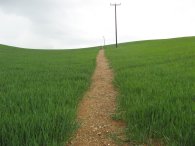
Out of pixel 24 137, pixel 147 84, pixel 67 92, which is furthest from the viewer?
pixel 147 84

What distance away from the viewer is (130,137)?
4.12 meters

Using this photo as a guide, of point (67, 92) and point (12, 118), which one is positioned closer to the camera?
point (12, 118)

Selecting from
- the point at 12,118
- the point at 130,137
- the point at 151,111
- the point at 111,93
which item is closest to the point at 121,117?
the point at 151,111

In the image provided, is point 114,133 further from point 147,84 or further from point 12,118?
point 147,84

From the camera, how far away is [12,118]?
14.0 feet

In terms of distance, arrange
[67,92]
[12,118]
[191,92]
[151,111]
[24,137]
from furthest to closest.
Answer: [67,92]
[191,92]
[151,111]
[12,118]
[24,137]

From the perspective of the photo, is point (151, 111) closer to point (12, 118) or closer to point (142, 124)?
point (142, 124)

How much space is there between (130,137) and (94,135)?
687 mm

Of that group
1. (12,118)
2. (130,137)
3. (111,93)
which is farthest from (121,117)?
(111,93)

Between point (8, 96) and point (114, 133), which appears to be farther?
point (8, 96)

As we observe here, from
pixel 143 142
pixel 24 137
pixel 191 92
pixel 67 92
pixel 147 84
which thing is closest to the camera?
pixel 24 137

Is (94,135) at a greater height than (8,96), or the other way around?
(8,96)

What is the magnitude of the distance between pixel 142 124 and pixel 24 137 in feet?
6.73

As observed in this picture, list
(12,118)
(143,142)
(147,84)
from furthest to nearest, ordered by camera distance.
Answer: (147,84)
(12,118)
(143,142)
